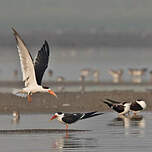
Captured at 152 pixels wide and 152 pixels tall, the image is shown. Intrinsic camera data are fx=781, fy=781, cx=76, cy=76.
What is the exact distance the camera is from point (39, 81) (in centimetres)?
2164

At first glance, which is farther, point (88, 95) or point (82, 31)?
point (82, 31)

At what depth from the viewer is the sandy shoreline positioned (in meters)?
25.8

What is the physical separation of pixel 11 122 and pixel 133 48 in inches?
1995

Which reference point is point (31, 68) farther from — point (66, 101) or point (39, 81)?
point (66, 101)

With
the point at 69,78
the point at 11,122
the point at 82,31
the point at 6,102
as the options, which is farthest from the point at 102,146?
the point at 82,31

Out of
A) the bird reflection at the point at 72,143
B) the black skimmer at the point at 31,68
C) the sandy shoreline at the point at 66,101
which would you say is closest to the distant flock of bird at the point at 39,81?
the black skimmer at the point at 31,68

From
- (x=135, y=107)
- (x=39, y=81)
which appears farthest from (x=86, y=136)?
(x=135, y=107)

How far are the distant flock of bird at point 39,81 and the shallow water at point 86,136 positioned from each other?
1.16ft

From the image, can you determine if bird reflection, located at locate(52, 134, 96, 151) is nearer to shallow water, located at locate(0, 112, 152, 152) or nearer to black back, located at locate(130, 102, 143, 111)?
shallow water, located at locate(0, 112, 152, 152)

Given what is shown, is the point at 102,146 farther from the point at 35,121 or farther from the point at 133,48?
the point at 133,48

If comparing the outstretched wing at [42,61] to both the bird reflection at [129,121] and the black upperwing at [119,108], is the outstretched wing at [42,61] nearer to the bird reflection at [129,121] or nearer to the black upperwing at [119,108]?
the bird reflection at [129,121]

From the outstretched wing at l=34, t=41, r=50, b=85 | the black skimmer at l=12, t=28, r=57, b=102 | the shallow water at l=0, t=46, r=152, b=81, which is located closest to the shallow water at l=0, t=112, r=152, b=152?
the black skimmer at l=12, t=28, r=57, b=102

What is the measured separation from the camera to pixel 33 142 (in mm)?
16703

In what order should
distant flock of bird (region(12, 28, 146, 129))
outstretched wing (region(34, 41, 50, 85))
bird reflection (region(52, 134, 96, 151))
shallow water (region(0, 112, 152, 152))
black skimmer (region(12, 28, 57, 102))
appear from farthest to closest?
outstretched wing (region(34, 41, 50, 85)) < black skimmer (region(12, 28, 57, 102)) < distant flock of bird (region(12, 28, 146, 129)) < bird reflection (region(52, 134, 96, 151)) < shallow water (region(0, 112, 152, 152))
